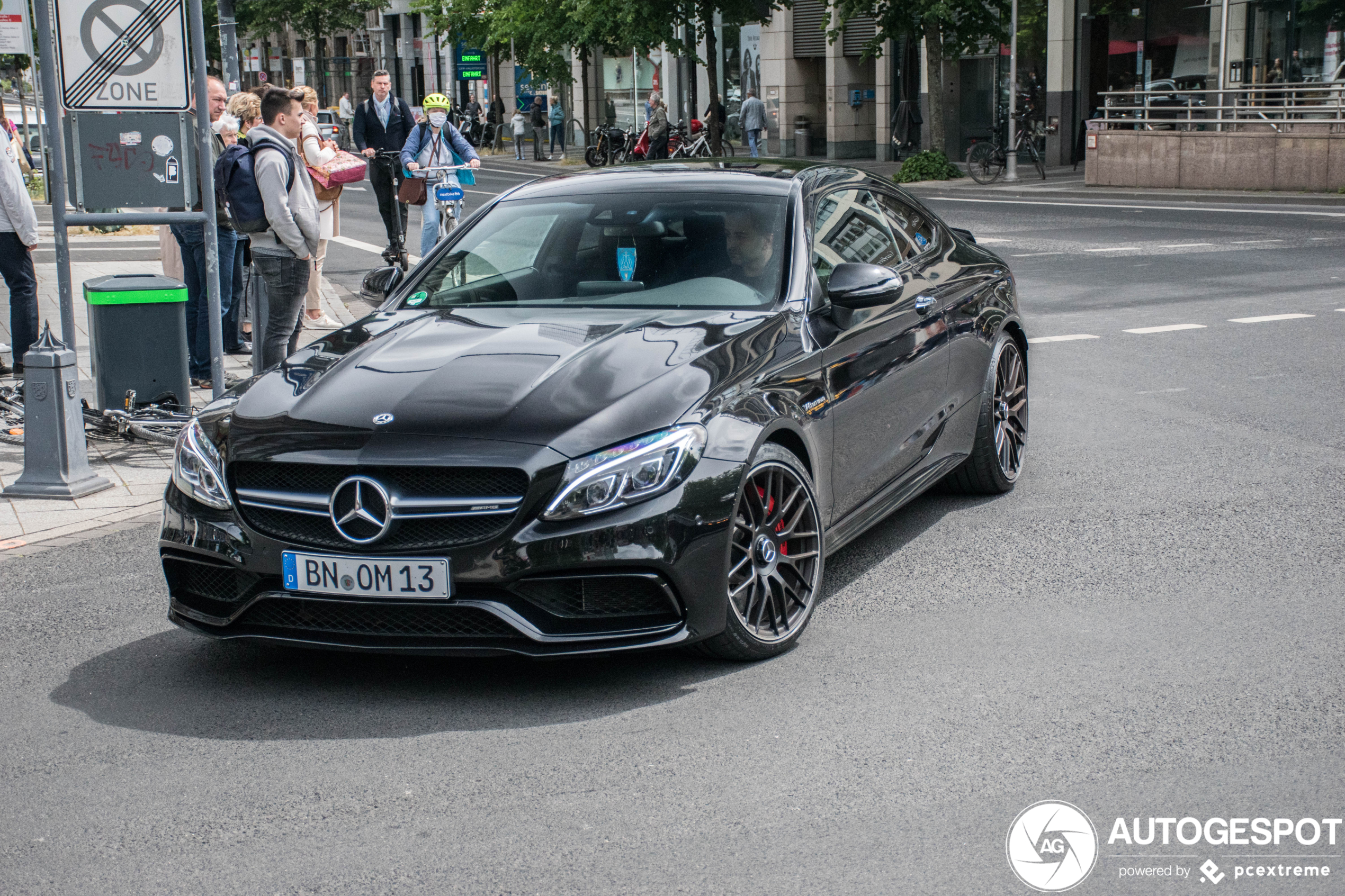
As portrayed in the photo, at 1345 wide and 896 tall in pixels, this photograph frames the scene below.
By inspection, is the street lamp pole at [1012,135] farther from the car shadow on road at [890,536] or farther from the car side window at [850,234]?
the car side window at [850,234]

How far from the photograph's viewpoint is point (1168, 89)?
32.1 m

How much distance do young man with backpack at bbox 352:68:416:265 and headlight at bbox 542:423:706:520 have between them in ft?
43.0

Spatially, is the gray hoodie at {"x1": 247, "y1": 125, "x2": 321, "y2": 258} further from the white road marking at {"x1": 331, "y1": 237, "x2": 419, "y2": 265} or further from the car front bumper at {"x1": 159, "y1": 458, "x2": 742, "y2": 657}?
the white road marking at {"x1": 331, "y1": 237, "x2": 419, "y2": 265}

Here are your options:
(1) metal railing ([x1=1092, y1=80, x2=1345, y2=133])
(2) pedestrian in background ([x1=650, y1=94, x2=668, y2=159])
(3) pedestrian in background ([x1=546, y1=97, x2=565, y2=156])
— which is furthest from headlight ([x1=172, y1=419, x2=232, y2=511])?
(3) pedestrian in background ([x1=546, y1=97, x2=565, y2=156])

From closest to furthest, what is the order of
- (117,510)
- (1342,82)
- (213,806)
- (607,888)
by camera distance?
(607,888), (213,806), (117,510), (1342,82)

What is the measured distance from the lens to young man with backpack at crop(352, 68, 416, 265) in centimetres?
1708

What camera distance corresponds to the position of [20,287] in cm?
996

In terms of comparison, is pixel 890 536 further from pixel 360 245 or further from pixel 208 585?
pixel 360 245

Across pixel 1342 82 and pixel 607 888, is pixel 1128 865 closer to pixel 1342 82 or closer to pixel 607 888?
pixel 607 888

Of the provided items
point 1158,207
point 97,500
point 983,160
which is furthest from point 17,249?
point 983,160

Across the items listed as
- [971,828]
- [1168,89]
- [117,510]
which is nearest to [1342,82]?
[1168,89]

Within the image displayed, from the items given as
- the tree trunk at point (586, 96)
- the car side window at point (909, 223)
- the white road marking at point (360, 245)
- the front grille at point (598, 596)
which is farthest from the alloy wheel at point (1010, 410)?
the tree trunk at point (586, 96)

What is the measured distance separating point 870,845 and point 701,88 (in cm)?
4791

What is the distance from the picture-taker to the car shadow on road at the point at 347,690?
4.37 metres
